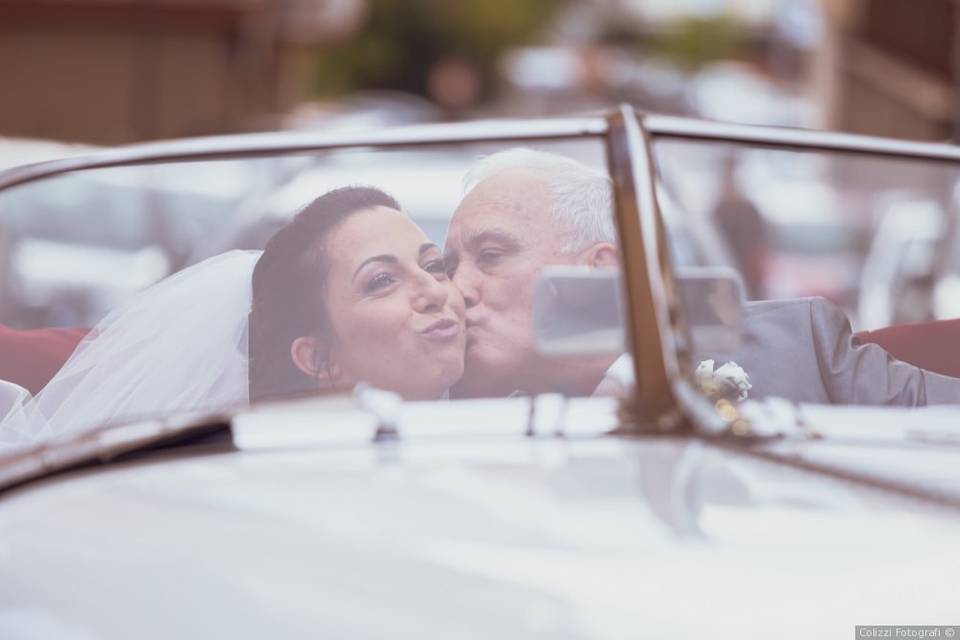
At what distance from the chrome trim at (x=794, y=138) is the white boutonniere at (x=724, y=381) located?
1.54ft

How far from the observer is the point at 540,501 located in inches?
86.4

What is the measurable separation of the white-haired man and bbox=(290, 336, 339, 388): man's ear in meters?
0.20

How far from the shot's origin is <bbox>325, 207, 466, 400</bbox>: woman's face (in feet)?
8.69

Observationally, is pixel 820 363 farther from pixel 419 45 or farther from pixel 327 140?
pixel 419 45

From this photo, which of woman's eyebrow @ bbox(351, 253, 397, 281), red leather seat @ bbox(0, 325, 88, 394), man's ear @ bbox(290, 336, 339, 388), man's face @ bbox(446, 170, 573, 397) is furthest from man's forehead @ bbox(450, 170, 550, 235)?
red leather seat @ bbox(0, 325, 88, 394)

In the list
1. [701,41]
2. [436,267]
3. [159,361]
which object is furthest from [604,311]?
[701,41]

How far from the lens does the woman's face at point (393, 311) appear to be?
2649mm

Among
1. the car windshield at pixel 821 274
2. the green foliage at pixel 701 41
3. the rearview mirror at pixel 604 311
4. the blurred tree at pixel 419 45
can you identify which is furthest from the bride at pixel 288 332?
the green foliage at pixel 701 41

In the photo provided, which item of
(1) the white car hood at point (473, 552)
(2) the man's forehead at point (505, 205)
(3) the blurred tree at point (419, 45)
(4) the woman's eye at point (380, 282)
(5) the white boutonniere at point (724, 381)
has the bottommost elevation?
(1) the white car hood at point (473, 552)

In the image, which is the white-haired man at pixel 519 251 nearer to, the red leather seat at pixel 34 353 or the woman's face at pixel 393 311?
the woman's face at pixel 393 311

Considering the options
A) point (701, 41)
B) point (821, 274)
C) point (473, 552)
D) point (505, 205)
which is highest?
point (701, 41)

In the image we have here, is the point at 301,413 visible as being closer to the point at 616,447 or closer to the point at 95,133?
the point at 616,447

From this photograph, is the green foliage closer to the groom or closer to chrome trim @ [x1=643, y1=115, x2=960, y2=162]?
chrome trim @ [x1=643, y1=115, x2=960, y2=162]

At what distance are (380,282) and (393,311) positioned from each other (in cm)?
7
